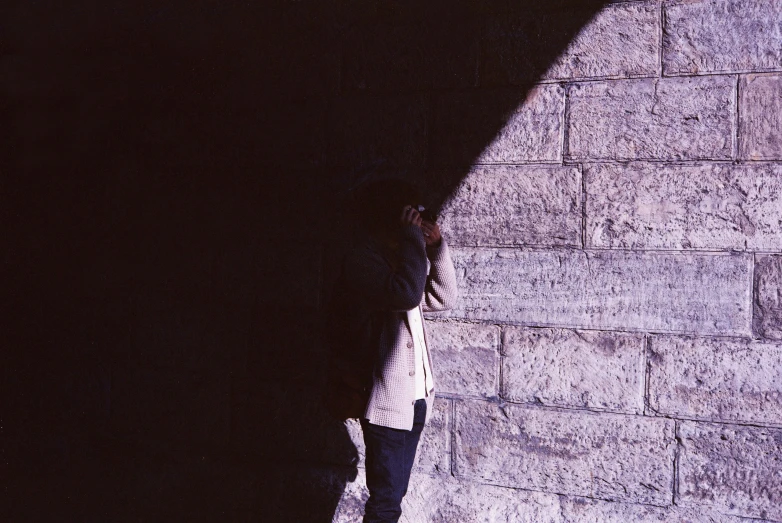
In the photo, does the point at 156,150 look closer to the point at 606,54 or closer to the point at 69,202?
the point at 69,202

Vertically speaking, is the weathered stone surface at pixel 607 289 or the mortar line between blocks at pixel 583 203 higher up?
the mortar line between blocks at pixel 583 203

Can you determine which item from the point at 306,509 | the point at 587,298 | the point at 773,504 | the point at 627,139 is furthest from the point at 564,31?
the point at 306,509

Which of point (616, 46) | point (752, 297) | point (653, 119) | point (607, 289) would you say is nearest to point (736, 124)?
point (653, 119)

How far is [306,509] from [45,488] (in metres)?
1.64

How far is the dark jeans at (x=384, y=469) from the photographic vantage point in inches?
89.2

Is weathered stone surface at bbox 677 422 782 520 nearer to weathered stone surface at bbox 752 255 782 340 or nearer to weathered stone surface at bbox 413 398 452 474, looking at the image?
→ weathered stone surface at bbox 752 255 782 340

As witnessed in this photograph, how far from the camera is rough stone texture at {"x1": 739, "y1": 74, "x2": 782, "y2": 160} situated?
2.56 meters

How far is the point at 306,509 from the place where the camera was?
310 cm

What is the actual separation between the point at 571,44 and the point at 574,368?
1504 mm

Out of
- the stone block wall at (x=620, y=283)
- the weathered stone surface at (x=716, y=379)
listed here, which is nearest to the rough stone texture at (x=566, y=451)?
the stone block wall at (x=620, y=283)

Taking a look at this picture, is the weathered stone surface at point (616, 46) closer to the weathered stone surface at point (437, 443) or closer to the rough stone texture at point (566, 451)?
the rough stone texture at point (566, 451)

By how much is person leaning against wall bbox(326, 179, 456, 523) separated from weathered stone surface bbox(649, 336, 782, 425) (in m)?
1.12

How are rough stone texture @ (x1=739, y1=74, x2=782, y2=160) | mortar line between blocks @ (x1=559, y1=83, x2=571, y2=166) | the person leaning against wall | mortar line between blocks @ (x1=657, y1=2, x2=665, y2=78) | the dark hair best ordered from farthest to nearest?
mortar line between blocks @ (x1=559, y1=83, x2=571, y2=166) < mortar line between blocks @ (x1=657, y1=2, x2=665, y2=78) < rough stone texture @ (x1=739, y1=74, x2=782, y2=160) < the dark hair < the person leaning against wall

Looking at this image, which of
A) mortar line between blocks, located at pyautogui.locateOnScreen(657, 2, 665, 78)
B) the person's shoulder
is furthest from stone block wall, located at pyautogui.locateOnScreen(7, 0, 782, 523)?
the person's shoulder
